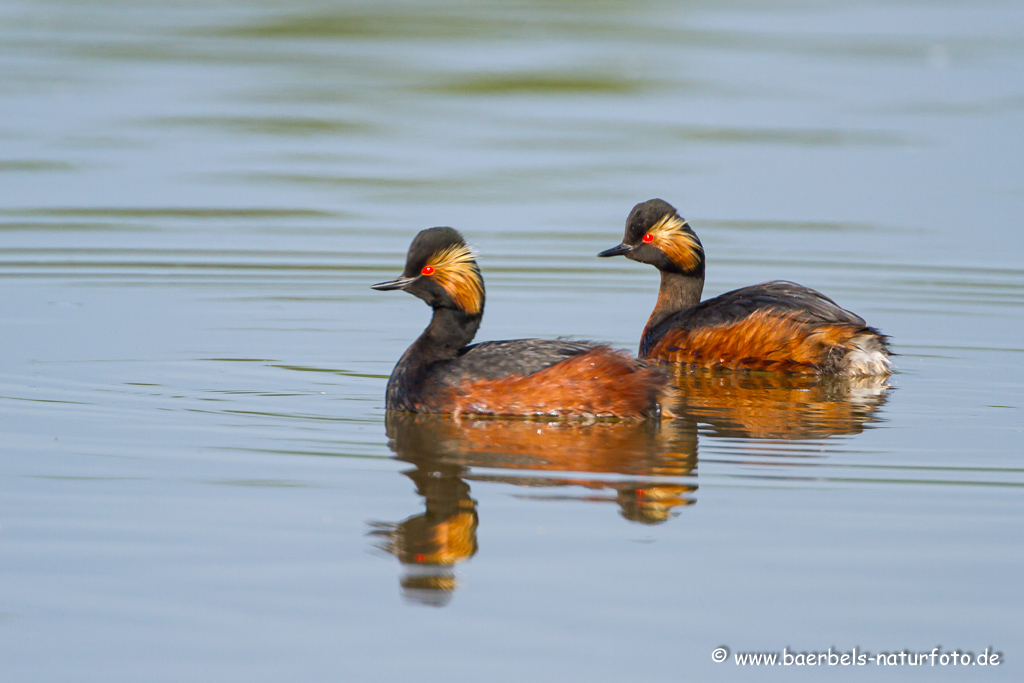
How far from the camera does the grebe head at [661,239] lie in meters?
10.4

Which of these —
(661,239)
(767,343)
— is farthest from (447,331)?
(661,239)

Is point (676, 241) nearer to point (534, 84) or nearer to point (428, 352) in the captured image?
point (428, 352)

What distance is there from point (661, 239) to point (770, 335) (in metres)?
1.41

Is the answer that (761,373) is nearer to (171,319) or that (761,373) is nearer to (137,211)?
(171,319)

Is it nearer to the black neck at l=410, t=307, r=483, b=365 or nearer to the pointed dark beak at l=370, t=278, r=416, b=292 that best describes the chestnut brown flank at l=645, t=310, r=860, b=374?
the black neck at l=410, t=307, r=483, b=365

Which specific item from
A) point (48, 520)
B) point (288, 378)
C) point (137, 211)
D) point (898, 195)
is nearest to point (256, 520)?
point (48, 520)

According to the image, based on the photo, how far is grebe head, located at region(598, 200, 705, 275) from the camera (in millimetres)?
10414

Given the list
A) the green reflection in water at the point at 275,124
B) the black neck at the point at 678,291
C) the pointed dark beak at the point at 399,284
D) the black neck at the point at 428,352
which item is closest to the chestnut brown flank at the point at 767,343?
the black neck at the point at 678,291

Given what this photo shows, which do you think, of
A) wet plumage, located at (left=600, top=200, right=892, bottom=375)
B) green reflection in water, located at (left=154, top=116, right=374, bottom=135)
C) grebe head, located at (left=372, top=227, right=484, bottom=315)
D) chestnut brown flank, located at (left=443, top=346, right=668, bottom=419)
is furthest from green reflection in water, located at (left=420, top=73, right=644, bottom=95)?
chestnut brown flank, located at (left=443, top=346, right=668, bottom=419)

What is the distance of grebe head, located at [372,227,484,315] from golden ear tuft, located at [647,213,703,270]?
263 centimetres

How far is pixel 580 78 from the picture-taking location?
21172 millimetres

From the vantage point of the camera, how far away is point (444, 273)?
8133mm

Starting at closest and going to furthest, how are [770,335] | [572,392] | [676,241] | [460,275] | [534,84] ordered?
[572,392] → [460,275] → [770,335] → [676,241] → [534,84]

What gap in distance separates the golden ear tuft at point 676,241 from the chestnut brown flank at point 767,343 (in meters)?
0.91
